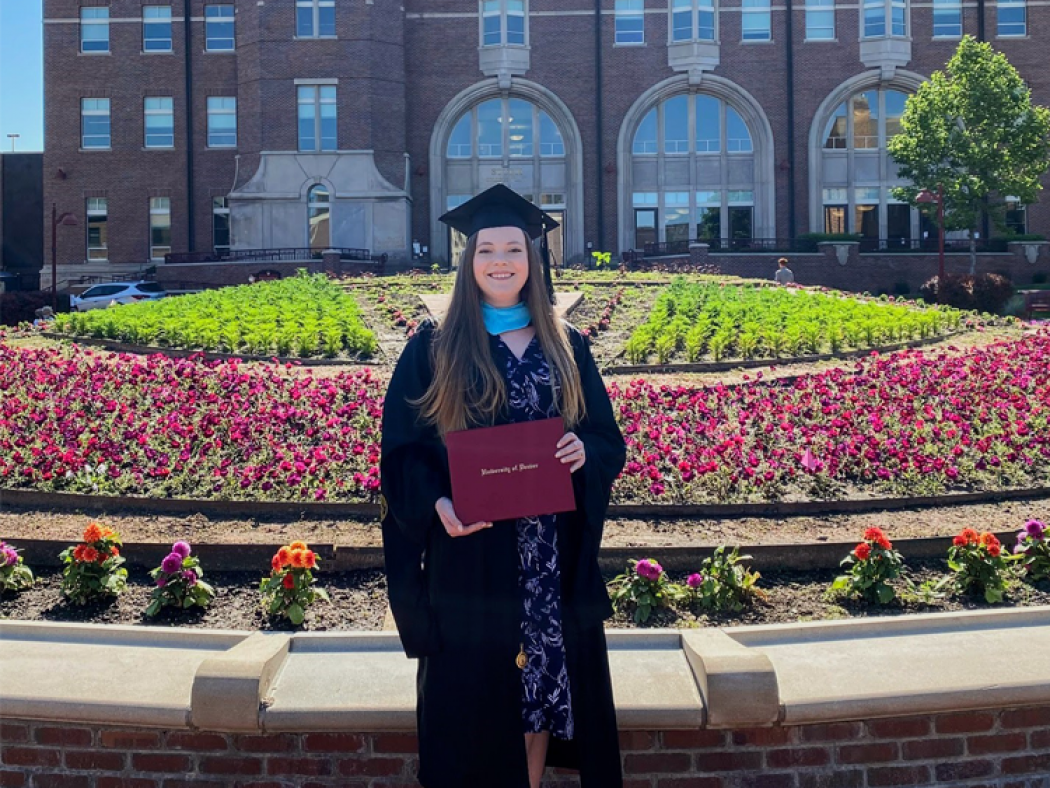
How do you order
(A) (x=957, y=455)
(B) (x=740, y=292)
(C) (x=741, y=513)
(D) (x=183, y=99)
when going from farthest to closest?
(D) (x=183, y=99) < (B) (x=740, y=292) < (A) (x=957, y=455) < (C) (x=741, y=513)

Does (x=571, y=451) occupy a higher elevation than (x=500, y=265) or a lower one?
lower

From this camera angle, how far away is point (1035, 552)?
221 inches

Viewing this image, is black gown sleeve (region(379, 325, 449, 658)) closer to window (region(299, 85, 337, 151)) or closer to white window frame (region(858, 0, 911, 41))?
window (region(299, 85, 337, 151))

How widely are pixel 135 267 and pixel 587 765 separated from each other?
130 feet

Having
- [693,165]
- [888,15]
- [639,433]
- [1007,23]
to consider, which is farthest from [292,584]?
[1007,23]

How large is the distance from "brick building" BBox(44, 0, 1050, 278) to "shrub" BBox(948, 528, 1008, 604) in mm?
33423

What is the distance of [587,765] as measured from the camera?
338 centimetres

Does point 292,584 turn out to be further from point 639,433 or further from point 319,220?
point 319,220

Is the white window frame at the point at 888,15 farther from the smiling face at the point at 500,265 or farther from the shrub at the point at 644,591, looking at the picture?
the smiling face at the point at 500,265

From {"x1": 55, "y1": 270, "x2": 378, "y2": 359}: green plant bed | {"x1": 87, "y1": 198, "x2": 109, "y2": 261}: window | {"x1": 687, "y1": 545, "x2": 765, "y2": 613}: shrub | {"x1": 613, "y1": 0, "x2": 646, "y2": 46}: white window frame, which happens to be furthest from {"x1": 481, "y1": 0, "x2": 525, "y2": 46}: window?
{"x1": 687, "y1": 545, "x2": 765, "y2": 613}: shrub

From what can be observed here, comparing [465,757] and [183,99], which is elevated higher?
[183,99]

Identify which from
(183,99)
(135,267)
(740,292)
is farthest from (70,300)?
(740,292)

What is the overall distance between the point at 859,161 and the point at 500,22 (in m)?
14.0

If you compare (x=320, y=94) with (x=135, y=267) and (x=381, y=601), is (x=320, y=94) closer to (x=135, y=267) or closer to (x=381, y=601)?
(x=135, y=267)
